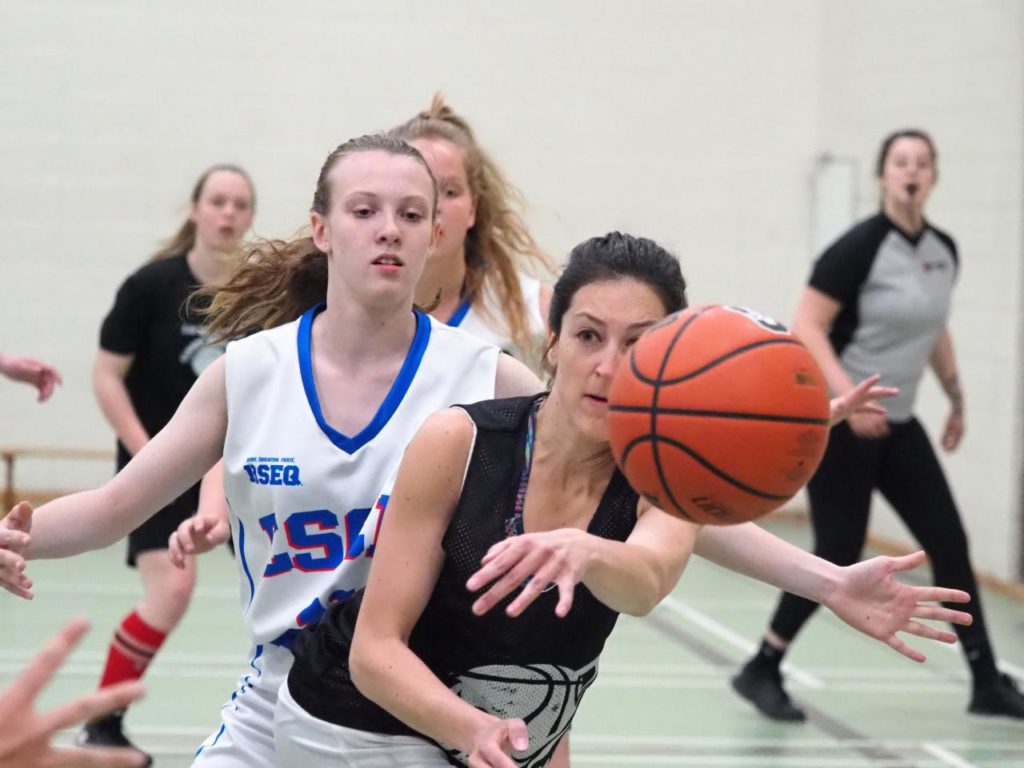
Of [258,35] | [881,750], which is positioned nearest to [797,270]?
[258,35]

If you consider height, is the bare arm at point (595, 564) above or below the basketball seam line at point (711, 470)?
below

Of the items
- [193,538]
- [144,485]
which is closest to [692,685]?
[193,538]

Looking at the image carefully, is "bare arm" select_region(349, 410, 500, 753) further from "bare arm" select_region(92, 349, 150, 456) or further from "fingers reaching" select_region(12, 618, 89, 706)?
"bare arm" select_region(92, 349, 150, 456)

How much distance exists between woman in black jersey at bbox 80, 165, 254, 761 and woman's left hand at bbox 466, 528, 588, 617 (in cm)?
302

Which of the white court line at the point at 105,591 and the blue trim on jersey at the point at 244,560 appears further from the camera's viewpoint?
the white court line at the point at 105,591

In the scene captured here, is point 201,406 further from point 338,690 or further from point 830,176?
point 830,176

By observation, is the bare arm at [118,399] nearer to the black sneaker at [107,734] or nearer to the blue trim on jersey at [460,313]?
the black sneaker at [107,734]

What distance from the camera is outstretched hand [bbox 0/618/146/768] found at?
5.43 feet

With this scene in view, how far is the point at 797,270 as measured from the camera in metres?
10.5

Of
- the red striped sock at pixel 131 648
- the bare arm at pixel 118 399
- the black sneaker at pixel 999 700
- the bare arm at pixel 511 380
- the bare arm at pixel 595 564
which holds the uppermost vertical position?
the bare arm at pixel 511 380

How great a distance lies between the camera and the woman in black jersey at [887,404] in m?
5.61

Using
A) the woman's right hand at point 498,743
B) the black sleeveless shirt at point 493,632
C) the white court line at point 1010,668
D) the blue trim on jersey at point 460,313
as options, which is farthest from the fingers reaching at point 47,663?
the white court line at point 1010,668

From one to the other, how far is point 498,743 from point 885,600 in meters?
0.77

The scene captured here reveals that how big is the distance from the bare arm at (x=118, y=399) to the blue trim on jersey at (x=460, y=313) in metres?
1.44
